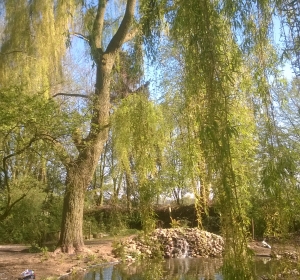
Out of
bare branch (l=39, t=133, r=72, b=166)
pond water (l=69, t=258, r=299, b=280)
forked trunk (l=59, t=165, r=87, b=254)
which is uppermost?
bare branch (l=39, t=133, r=72, b=166)

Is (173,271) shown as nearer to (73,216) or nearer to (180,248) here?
(73,216)

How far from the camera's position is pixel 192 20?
2574mm

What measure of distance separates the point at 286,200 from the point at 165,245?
9.15 m

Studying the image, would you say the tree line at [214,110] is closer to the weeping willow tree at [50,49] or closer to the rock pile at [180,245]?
the weeping willow tree at [50,49]

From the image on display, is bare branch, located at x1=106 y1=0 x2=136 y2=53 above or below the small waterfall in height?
above

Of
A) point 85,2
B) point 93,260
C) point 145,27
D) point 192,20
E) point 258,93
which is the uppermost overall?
point 85,2

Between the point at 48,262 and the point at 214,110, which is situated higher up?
the point at 214,110

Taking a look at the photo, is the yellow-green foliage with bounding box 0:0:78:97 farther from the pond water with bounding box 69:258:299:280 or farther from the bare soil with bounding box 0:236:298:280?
the pond water with bounding box 69:258:299:280

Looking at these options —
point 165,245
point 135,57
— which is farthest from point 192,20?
point 165,245

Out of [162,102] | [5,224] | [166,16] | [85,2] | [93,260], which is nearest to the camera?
[166,16]

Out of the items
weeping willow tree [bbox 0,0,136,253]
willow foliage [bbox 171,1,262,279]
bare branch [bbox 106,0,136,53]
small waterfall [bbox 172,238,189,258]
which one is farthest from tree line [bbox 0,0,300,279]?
small waterfall [bbox 172,238,189,258]

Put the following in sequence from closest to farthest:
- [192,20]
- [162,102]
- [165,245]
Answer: [192,20] < [162,102] < [165,245]

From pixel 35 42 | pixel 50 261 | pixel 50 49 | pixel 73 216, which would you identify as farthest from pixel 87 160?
pixel 35 42

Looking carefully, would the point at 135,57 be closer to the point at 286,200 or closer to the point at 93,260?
the point at 286,200
